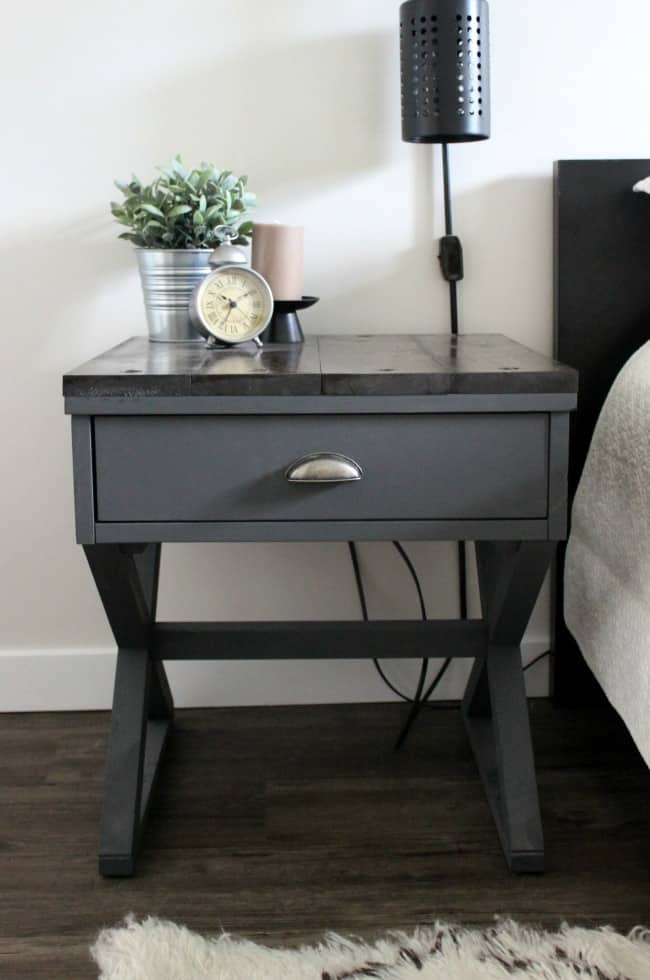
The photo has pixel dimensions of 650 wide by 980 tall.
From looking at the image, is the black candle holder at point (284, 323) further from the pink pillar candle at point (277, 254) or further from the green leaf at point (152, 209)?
the green leaf at point (152, 209)

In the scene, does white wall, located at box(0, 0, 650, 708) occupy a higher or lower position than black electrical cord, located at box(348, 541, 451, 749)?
higher

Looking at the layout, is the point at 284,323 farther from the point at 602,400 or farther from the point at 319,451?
the point at 602,400

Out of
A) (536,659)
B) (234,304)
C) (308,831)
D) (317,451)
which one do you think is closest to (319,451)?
(317,451)

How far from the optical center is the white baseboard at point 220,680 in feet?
5.91

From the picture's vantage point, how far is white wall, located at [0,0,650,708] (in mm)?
1639

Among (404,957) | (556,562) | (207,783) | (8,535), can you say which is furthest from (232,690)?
(404,957)

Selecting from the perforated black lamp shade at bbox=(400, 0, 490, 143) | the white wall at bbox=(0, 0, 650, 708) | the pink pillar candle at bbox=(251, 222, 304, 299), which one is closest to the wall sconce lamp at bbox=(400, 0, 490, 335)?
the perforated black lamp shade at bbox=(400, 0, 490, 143)

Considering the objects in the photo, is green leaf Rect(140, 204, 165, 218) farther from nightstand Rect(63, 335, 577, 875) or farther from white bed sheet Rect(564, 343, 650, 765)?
white bed sheet Rect(564, 343, 650, 765)

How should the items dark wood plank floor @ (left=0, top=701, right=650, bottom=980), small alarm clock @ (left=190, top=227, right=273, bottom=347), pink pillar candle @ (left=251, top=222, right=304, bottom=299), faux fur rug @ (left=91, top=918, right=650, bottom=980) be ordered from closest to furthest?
faux fur rug @ (left=91, top=918, right=650, bottom=980) → dark wood plank floor @ (left=0, top=701, right=650, bottom=980) → small alarm clock @ (left=190, top=227, right=273, bottom=347) → pink pillar candle @ (left=251, top=222, right=304, bottom=299)

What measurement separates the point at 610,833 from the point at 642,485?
1.43 ft

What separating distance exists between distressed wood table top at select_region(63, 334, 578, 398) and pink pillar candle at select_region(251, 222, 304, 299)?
0.65 ft

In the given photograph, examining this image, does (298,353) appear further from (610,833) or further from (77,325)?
(610,833)

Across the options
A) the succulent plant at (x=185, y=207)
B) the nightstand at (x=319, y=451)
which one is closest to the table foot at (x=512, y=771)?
the nightstand at (x=319, y=451)

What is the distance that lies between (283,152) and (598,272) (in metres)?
0.48
